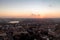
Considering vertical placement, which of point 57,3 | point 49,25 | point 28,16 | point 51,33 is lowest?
point 51,33

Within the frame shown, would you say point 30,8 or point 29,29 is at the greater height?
point 30,8

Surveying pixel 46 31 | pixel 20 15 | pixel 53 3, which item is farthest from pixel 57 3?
pixel 20 15

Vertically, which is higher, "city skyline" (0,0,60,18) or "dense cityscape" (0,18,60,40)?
"city skyline" (0,0,60,18)

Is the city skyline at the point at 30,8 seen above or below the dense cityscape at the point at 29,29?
above

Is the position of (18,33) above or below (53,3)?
below

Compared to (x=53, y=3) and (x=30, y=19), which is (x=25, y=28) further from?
(x=53, y=3)
